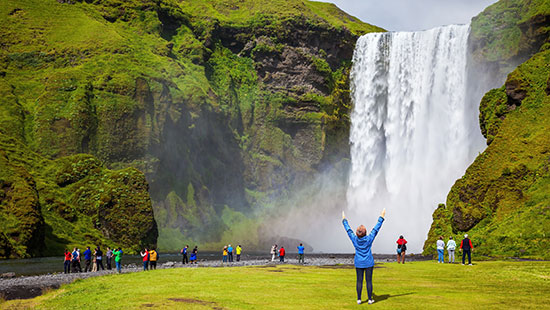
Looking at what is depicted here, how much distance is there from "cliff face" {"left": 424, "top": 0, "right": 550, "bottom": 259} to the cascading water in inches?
1332

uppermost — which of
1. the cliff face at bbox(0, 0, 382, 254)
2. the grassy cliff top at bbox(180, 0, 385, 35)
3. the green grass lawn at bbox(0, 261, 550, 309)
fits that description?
the grassy cliff top at bbox(180, 0, 385, 35)

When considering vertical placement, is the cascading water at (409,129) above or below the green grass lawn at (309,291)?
above

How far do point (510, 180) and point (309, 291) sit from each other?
36.6m

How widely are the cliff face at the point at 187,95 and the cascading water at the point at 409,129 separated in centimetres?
1854

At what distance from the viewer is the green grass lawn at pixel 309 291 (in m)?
19.8

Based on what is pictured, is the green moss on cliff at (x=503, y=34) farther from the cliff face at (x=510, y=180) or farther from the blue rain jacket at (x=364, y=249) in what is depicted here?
the blue rain jacket at (x=364, y=249)

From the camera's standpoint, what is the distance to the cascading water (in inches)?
4013

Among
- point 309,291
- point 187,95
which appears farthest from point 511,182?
point 187,95

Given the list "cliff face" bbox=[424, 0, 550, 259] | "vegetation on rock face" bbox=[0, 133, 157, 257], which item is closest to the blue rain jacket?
"cliff face" bbox=[424, 0, 550, 259]

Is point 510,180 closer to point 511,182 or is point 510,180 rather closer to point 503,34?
point 511,182

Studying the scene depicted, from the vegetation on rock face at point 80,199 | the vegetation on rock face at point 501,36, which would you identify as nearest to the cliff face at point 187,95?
the vegetation on rock face at point 80,199

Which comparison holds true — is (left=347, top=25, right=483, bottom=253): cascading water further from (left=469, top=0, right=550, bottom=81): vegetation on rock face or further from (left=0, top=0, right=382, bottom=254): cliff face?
(left=0, top=0, right=382, bottom=254): cliff face

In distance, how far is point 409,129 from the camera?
4523 inches

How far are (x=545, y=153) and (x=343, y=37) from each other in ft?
375
